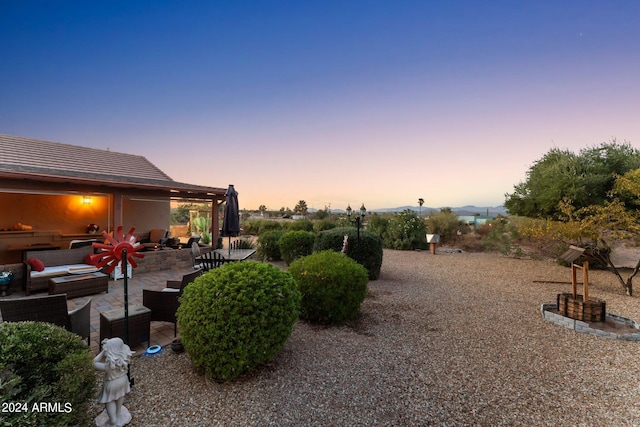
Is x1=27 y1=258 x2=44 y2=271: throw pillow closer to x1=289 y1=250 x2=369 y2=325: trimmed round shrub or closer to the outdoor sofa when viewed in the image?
the outdoor sofa

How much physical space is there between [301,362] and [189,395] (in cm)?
118

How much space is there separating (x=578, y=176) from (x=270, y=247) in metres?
10.6

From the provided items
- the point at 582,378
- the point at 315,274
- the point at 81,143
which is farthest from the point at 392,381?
the point at 81,143

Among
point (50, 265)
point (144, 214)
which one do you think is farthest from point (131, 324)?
point (144, 214)

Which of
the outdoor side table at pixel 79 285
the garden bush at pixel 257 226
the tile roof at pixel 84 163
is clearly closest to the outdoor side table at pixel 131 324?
the outdoor side table at pixel 79 285

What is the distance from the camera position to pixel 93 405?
2.38 metres

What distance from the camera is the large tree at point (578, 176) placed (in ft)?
28.5

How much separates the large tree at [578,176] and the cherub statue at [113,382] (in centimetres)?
1147

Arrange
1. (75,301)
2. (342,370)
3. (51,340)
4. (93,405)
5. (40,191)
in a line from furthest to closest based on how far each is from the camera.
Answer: (40,191), (75,301), (342,370), (93,405), (51,340)

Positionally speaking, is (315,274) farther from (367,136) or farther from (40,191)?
(367,136)

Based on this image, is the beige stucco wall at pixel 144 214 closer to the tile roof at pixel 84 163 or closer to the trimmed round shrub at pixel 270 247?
the tile roof at pixel 84 163

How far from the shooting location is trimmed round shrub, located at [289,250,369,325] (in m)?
4.21

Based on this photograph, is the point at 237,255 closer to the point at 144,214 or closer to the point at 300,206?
the point at 144,214

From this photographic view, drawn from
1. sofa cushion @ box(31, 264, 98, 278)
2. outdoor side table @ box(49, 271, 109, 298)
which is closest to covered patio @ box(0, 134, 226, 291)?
sofa cushion @ box(31, 264, 98, 278)
